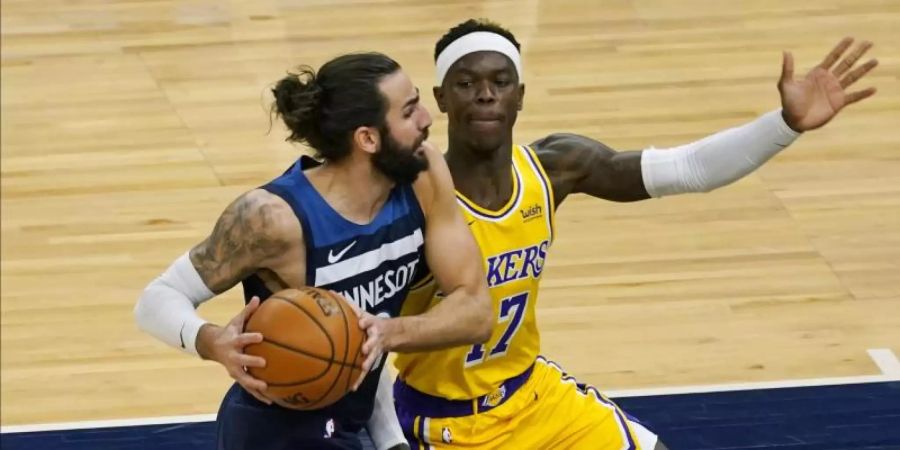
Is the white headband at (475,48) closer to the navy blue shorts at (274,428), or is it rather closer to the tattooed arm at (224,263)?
the tattooed arm at (224,263)

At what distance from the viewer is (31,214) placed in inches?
327

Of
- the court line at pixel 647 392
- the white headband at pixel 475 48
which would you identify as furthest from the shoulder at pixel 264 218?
the court line at pixel 647 392

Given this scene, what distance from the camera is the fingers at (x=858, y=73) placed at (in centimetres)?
484

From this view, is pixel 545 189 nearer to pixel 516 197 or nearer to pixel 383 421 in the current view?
pixel 516 197

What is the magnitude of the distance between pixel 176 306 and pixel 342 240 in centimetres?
A: 46

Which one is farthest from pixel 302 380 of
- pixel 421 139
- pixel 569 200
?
pixel 569 200

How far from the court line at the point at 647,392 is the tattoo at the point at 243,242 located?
2.17 meters

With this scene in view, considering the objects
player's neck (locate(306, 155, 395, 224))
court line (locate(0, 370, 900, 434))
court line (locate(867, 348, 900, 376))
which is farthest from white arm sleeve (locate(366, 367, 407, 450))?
court line (locate(867, 348, 900, 376))

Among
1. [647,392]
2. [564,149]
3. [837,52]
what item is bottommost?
[647,392]

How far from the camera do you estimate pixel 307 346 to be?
4.17 m

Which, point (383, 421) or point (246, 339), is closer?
point (246, 339)

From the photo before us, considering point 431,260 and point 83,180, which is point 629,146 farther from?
point 431,260

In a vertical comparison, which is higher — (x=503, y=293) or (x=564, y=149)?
(x=564, y=149)

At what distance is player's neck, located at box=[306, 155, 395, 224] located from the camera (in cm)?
453
